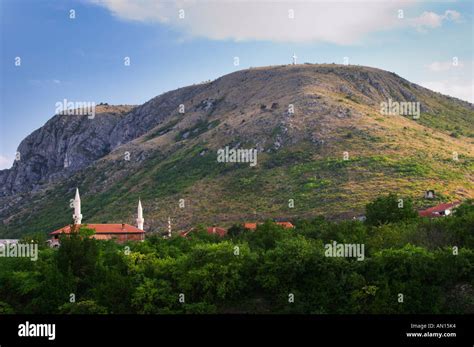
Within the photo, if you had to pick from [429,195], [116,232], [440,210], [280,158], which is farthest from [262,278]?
[280,158]

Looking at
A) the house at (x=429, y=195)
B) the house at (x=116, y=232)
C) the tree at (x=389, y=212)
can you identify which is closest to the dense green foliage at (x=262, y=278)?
the tree at (x=389, y=212)

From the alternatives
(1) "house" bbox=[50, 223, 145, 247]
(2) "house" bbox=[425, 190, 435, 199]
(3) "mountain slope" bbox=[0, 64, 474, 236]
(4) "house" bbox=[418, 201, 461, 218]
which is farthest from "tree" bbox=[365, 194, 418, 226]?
(1) "house" bbox=[50, 223, 145, 247]

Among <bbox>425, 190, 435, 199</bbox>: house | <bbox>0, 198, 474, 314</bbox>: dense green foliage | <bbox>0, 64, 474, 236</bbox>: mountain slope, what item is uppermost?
<bbox>0, 64, 474, 236</bbox>: mountain slope

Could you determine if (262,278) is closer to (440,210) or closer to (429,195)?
(440,210)

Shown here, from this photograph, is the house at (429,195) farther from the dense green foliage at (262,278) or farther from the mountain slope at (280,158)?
the dense green foliage at (262,278)

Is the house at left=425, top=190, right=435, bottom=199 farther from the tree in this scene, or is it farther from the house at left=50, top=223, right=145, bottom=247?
the house at left=50, top=223, right=145, bottom=247

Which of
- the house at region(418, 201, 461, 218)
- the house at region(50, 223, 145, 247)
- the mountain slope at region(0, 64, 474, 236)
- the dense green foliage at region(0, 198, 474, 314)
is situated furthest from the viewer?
the mountain slope at region(0, 64, 474, 236)
